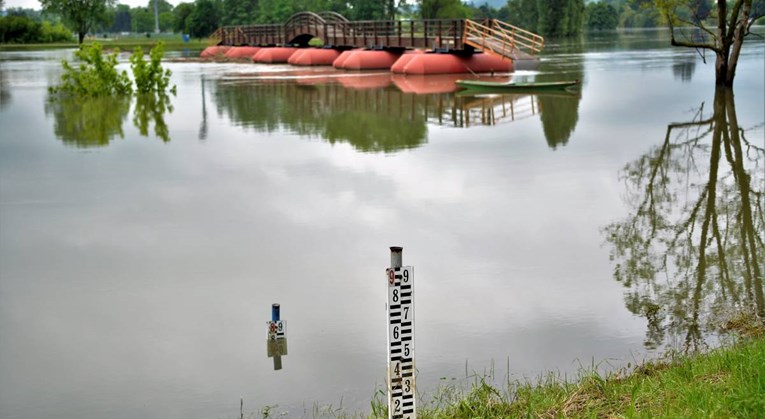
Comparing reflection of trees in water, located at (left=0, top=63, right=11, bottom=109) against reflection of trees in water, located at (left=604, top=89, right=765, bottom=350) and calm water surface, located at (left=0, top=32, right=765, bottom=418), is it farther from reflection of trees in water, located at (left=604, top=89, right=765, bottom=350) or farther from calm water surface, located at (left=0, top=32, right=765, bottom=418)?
reflection of trees in water, located at (left=604, top=89, right=765, bottom=350)

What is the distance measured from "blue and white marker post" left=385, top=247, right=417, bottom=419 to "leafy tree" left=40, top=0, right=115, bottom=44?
372 feet

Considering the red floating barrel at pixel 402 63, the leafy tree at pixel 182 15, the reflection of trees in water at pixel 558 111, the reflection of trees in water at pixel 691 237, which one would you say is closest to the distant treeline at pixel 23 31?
the leafy tree at pixel 182 15

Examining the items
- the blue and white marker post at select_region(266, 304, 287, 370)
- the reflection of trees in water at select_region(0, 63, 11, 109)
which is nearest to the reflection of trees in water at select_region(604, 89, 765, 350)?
the blue and white marker post at select_region(266, 304, 287, 370)

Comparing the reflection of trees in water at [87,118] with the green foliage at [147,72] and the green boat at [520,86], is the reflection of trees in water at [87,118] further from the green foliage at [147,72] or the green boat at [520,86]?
the green boat at [520,86]

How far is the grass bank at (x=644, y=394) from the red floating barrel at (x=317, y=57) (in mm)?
49667

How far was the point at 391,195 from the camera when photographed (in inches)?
565

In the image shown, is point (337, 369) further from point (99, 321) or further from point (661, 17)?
point (661, 17)

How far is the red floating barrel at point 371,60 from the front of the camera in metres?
48.2

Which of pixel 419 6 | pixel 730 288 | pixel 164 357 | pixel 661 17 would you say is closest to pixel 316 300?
pixel 164 357

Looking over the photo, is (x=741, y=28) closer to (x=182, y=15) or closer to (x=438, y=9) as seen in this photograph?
(x=438, y=9)

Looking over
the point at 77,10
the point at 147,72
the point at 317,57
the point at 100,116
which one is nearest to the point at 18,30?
the point at 77,10

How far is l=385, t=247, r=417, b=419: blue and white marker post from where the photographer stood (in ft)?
17.8

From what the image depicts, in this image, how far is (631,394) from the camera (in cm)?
627

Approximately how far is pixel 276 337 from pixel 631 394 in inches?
118
